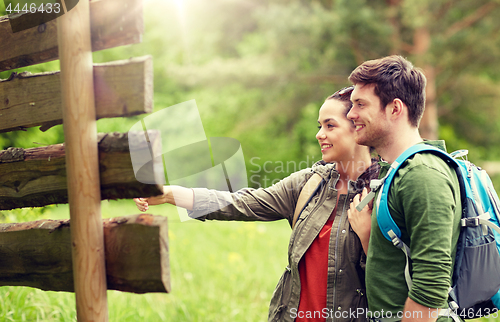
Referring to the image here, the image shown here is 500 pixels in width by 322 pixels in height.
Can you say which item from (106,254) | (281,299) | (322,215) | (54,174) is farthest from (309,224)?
(54,174)

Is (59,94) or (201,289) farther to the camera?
(201,289)

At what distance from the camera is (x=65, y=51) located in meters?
1.36

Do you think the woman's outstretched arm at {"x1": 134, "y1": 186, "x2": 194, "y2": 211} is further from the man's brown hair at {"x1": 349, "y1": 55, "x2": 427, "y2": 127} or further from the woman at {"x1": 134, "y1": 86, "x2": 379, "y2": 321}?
the man's brown hair at {"x1": 349, "y1": 55, "x2": 427, "y2": 127}

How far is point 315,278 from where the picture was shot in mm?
1900

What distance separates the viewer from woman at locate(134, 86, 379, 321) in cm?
183

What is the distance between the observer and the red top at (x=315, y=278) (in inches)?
73.8

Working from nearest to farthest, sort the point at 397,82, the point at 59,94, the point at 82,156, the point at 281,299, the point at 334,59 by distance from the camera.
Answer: the point at 82,156 < the point at 59,94 < the point at 397,82 < the point at 281,299 < the point at 334,59

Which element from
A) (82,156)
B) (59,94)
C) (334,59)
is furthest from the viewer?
(334,59)

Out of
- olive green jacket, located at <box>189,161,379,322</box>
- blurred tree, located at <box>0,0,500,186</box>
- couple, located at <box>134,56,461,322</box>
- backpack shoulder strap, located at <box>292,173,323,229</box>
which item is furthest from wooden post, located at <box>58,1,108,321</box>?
blurred tree, located at <box>0,0,500,186</box>

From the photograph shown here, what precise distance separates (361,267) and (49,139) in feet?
10.6

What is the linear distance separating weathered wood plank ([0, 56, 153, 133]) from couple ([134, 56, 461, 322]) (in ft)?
2.01

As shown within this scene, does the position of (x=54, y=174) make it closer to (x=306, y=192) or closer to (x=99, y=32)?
(x=99, y=32)

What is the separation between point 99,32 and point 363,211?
1.40 m

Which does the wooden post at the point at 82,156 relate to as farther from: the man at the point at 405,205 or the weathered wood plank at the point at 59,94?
the man at the point at 405,205
